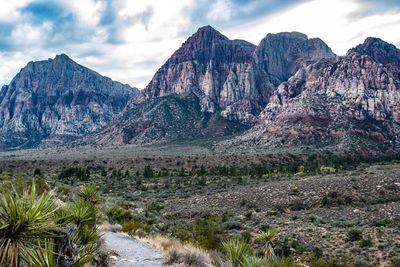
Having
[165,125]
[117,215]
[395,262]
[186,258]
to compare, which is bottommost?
[395,262]

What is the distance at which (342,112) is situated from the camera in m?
121

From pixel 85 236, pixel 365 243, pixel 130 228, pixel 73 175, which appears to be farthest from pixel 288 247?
pixel 73 175

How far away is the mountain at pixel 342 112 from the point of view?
4409 inches

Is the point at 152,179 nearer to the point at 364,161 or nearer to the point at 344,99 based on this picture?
the point at 364,161

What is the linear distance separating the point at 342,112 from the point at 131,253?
118 m

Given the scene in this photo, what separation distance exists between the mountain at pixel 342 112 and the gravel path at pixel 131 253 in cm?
9411

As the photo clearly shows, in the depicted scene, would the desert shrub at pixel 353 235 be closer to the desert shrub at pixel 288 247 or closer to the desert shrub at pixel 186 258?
the desert shrub at pixel 288 247

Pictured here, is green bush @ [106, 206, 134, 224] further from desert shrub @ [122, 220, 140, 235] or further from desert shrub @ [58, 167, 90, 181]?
desert shrub @ [58, 167, 90, 181]

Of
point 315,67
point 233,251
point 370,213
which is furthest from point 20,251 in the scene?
point 315,67

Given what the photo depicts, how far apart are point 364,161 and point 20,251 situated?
91.0 meters

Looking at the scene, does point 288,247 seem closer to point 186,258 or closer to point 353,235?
point 353,235

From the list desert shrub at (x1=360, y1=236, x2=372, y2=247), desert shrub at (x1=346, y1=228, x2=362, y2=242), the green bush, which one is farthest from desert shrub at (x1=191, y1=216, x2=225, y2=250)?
desert shrub at (x1=360, y1=236, x2=372, y2=247)

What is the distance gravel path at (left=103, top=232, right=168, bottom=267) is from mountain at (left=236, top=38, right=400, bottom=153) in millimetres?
94113

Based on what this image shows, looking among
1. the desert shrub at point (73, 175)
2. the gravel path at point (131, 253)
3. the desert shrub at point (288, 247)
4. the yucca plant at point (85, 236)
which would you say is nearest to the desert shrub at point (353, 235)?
the desert shrub at point (288, 247)
